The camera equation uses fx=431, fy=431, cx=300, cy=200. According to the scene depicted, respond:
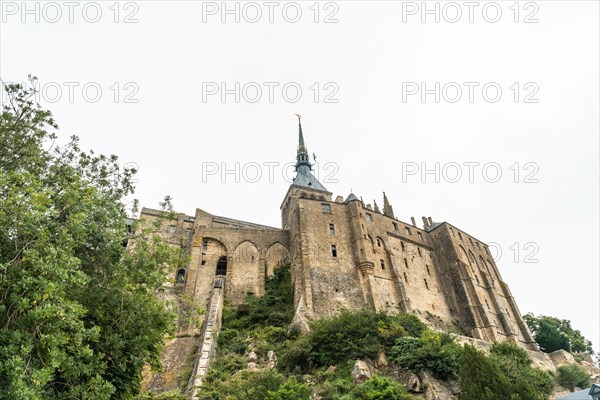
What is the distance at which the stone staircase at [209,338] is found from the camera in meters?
22.2

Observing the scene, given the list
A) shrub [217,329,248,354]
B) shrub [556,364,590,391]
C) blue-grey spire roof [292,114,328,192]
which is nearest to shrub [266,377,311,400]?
shrub [217,329,248,354]

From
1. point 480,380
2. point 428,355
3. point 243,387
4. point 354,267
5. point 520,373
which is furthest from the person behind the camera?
point 354,267

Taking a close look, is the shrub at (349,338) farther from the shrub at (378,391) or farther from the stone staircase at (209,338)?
the stone staircase at (209,338)

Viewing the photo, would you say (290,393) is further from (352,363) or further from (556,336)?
(556,336)

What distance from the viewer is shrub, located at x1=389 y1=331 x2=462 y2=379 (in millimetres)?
21438

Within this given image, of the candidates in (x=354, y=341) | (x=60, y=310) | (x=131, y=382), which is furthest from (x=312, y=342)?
(x=60, y=310)

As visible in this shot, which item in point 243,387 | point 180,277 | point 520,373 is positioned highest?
point 180,277

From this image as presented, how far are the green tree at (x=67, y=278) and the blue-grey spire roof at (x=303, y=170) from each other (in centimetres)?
4660

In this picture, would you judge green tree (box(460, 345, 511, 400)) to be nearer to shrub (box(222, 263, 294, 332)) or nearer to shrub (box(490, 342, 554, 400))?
shrub (box(490, 342, 554, 400))

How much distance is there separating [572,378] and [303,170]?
144ft

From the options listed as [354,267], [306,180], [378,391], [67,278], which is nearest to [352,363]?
[378,391]

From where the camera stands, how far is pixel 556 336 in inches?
1802

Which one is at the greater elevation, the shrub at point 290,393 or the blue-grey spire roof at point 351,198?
the blue-grey spire roof at point 351,198

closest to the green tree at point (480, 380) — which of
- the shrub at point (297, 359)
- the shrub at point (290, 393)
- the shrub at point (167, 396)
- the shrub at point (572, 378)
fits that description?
the shrub at point (290, 393)
